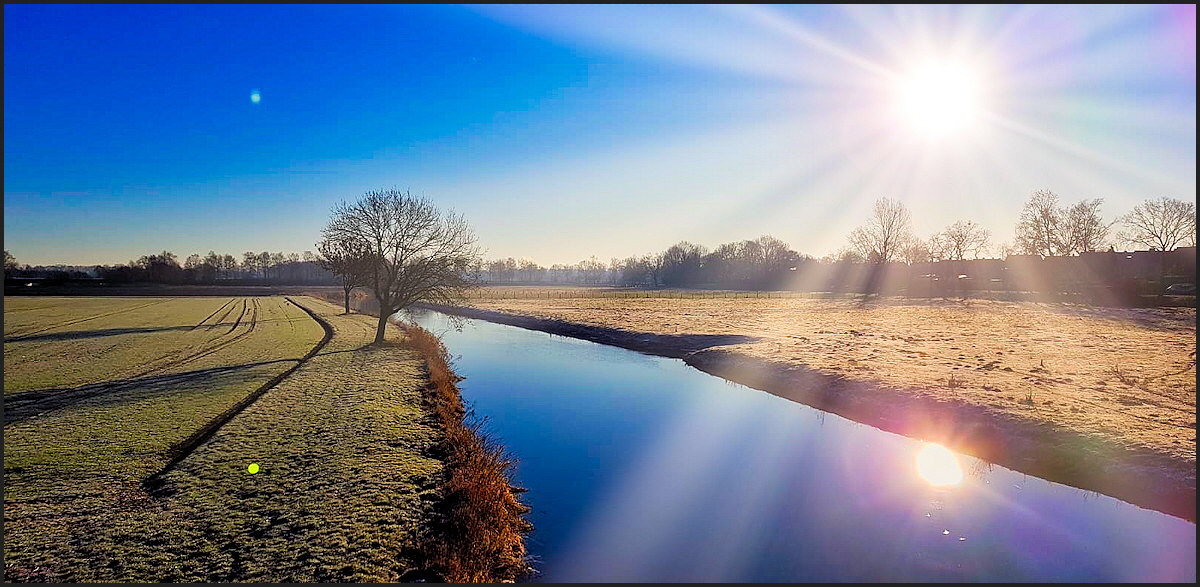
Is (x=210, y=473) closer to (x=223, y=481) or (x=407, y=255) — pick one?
(x=223, y=481)

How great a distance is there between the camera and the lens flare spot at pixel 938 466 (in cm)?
1416

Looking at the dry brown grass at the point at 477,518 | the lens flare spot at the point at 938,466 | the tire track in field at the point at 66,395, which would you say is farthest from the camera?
the tire track in field at the point at 66,395

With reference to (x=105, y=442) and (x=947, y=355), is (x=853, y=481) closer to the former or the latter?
(x=947, y=355)

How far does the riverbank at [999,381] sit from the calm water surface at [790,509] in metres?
0.89

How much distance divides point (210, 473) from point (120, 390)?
11.4 metres

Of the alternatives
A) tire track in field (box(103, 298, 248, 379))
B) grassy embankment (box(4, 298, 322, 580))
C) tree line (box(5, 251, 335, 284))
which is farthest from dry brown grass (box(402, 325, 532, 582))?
tree line (box(5, 251, 335, 284))

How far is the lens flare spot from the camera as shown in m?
14.2

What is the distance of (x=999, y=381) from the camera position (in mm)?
20500

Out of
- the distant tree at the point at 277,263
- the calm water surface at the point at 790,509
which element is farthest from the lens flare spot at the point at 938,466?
the distant tree at the point at 277,263

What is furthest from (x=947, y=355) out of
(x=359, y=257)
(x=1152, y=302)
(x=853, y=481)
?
(x=1152, y=302)

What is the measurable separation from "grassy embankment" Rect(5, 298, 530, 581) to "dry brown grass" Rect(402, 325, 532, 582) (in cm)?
Result: 29

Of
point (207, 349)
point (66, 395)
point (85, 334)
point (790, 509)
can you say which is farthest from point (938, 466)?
point (85, 334)

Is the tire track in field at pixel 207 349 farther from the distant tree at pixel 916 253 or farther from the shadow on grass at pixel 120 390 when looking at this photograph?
the distant tree at pixel 916 253

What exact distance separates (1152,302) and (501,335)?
6019 cm
